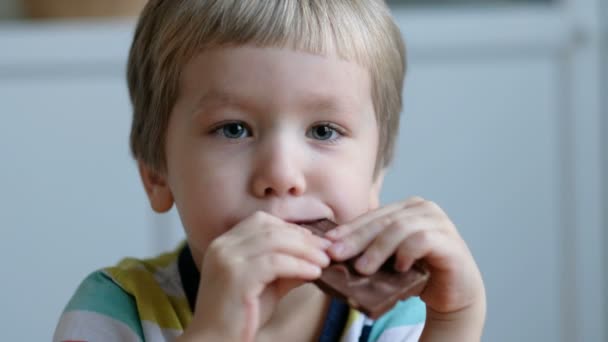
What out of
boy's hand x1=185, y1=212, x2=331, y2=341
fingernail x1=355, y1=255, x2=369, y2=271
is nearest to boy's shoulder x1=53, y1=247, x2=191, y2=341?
boy's hand x1=185, y1=212, x2=331, y2=341

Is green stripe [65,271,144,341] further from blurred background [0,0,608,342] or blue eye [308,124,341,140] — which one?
blurred background [0,0,608,342]

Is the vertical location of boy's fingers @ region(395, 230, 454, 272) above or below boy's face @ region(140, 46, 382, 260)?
below

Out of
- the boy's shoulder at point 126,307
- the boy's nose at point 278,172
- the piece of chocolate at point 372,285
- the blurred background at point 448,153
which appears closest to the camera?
the piece of chocolate at point 372,285

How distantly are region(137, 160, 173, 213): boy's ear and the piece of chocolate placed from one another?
0.36 m

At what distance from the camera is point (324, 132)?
3.33ft

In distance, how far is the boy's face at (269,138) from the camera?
0.96 metres

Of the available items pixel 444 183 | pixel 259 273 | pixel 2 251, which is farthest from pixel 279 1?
pixel 2 251

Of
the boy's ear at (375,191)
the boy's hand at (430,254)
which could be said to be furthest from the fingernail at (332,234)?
the boy's ear at (375,191)

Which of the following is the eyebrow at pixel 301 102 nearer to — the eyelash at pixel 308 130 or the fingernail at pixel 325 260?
the eyelash at pixel 308 130

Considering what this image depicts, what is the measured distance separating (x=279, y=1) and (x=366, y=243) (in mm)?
306

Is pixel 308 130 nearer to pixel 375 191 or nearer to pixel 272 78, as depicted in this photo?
pixel 272 78

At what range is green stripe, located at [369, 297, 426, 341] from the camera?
1.09 metres

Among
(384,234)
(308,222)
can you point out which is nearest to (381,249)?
(384,234)

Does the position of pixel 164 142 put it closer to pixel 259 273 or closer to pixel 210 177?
pixel 210 177
